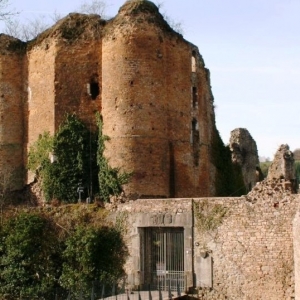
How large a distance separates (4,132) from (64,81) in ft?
12.3

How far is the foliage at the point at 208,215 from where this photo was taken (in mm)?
19516

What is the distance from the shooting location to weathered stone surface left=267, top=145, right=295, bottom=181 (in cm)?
2215

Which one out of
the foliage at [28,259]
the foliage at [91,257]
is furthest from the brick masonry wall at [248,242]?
the foliage at [28,259]

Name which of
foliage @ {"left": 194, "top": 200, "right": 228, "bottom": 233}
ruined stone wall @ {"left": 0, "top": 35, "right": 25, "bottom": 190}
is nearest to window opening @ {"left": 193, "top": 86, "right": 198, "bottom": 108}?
ruined stone wall @ {"left": 0, "top": 35, "right": 25, "bottom": 190}

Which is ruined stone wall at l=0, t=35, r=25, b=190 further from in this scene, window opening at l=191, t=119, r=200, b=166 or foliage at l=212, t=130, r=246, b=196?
foliage at l=212, t=130, r=246, b=196

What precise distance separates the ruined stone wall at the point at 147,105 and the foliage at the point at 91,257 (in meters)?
3.27

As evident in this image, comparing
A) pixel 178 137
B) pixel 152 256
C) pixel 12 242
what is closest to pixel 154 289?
pixel 152 256

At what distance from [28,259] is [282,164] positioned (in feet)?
30.2

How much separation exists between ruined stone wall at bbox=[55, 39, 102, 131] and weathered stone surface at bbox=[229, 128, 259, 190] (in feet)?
24.1

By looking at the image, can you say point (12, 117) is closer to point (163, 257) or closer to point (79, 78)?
point (79, 78)

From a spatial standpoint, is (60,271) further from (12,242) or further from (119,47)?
(119,47)

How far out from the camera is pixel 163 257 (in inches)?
828

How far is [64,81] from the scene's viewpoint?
26.7 meters

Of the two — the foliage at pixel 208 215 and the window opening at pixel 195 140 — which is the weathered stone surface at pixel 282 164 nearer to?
the foliage at pixel 208 215
